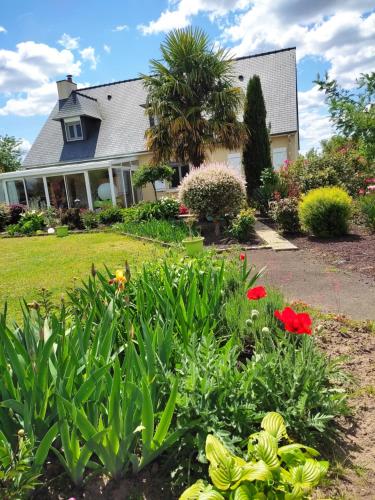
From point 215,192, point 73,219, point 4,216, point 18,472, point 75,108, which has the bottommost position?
point 18,472

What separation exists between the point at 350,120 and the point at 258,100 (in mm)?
11758

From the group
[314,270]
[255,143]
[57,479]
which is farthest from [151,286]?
[255,143]

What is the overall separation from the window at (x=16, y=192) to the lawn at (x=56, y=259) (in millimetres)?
9365

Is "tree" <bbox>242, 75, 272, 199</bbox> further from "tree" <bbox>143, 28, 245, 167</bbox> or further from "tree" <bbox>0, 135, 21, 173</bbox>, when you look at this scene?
"tree" <bbox>0, 135, 21, 173</bbox>

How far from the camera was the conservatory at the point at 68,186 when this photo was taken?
19.3m

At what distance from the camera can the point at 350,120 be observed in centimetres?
458

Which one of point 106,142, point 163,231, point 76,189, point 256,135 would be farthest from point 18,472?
point 106,142

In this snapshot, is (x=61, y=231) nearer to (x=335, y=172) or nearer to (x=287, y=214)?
(x=287, y=214)

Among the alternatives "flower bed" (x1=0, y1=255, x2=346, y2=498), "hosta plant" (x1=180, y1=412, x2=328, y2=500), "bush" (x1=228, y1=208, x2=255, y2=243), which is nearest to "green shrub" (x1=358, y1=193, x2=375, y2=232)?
"bush" (x1=228, y1=208, x2=255, y2=243)

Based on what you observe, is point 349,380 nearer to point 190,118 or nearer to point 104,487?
point 104,487

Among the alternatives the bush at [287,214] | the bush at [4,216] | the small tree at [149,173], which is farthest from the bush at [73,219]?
the bush at [287,214]

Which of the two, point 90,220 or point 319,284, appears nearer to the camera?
point 319,284

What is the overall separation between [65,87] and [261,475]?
88.8 ft

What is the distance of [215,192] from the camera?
10.1 metres
